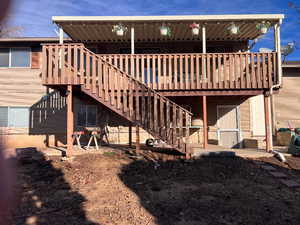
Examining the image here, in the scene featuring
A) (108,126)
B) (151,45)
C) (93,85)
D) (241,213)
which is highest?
(151,45)

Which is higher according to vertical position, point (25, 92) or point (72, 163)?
point (25, 92)

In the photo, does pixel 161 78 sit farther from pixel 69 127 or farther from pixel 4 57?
pixel 4 57

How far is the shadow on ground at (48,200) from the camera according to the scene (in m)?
3.62

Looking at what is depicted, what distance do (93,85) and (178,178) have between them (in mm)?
4019

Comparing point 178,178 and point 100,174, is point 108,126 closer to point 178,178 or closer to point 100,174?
point 100,174

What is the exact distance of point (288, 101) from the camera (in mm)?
12820

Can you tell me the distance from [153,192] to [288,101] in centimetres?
1145

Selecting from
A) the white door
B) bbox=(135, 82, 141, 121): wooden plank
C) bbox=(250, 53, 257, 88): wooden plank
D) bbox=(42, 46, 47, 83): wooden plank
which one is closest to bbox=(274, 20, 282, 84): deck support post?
bbox=(250, 53, 257, 88): wooden plank

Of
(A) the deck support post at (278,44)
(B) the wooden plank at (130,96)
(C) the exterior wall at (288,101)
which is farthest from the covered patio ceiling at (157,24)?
(C) the exterior wall at (288,101)

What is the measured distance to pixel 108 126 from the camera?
35.9ft

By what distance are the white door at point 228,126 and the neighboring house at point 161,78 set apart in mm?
45

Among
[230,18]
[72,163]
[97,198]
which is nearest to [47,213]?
[97,198]

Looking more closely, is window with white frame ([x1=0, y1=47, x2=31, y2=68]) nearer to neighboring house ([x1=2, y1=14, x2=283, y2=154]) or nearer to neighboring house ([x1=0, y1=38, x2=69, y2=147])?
neighboring house ([x1=0, y1=38, x2=69, y2=147])

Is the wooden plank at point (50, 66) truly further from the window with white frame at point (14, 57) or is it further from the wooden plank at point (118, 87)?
the window with white frame at point (14, 57)
